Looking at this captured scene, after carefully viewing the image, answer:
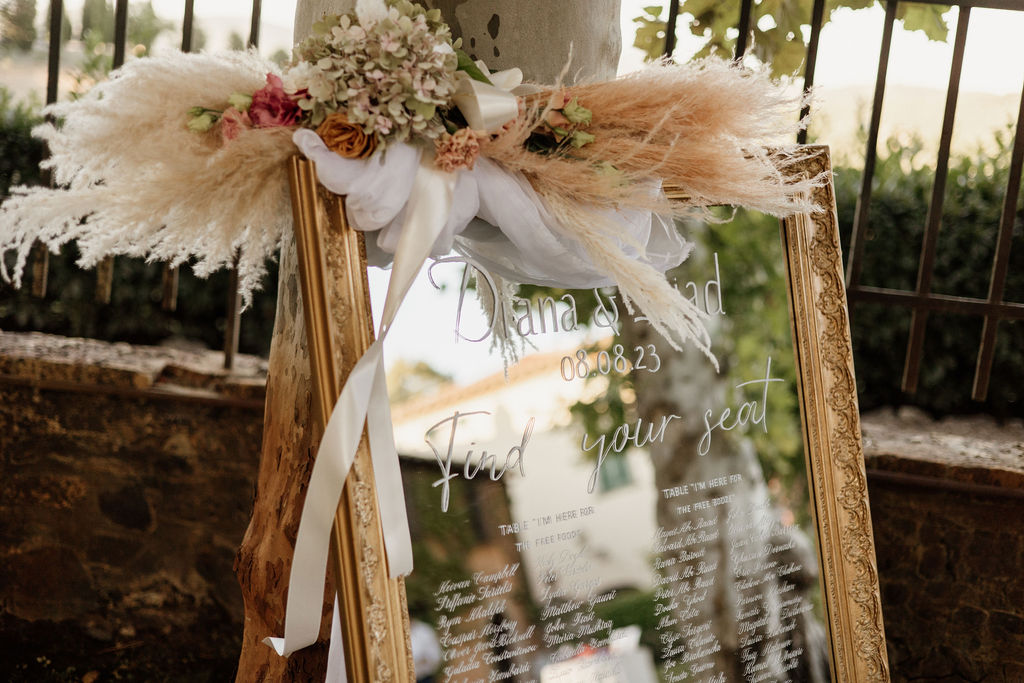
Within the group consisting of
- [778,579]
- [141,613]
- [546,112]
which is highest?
[546,112]

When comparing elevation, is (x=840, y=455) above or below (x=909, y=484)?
above

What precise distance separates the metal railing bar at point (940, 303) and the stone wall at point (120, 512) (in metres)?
1.70

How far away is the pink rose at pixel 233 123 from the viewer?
3.53 feet

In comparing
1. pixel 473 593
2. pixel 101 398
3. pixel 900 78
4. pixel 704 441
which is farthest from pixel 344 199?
pixel 900 78

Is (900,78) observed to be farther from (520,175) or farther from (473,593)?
(473,593)

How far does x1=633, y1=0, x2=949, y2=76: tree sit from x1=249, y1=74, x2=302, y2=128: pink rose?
1.51 m

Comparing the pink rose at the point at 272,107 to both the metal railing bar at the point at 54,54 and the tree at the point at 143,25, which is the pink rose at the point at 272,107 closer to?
the metal railing bar at the point at 54,54

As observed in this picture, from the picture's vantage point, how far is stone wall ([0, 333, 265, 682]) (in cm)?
230

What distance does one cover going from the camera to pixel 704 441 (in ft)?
5.05

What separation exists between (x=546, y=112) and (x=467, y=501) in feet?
1.89

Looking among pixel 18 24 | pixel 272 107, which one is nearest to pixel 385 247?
pixel 272 107

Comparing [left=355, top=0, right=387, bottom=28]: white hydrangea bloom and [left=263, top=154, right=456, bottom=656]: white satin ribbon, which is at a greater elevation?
[left=355, top=0, right=387, bottom=28]: white hydrangea bloom

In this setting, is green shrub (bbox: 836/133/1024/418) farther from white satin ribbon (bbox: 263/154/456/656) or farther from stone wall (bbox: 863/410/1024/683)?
white satin ribbon (bbox: 263/154/456/656)

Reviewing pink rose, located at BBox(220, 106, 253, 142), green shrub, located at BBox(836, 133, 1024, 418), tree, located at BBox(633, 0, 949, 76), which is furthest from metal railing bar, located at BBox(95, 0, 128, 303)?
green shrub, located at BBox(836, 133, 1024, 418)
